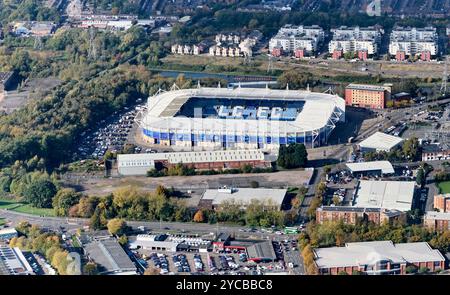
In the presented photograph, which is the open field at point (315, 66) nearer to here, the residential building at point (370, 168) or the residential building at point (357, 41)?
the residential building at point (357, 41)

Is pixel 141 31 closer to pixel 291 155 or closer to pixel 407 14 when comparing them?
pixel 407 14

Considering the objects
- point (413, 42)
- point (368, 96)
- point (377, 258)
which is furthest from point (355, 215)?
point (413, 42)

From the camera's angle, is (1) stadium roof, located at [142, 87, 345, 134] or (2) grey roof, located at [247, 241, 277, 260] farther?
(1) stadium roof, located at [142, 87, 345, 134]

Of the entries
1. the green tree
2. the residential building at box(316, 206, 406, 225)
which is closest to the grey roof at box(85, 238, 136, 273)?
the green tree

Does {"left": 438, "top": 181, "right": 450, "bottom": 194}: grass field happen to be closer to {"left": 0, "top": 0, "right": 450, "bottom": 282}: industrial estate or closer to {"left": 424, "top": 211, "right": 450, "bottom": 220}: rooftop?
{"left": 0, "top": 0, "right": 450, "bottom": 282}: industrial estate

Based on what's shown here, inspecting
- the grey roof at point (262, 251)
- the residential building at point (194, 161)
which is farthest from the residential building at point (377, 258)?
the residential building at point (194, 161)

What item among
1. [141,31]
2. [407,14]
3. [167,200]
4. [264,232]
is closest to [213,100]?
[167,200]
